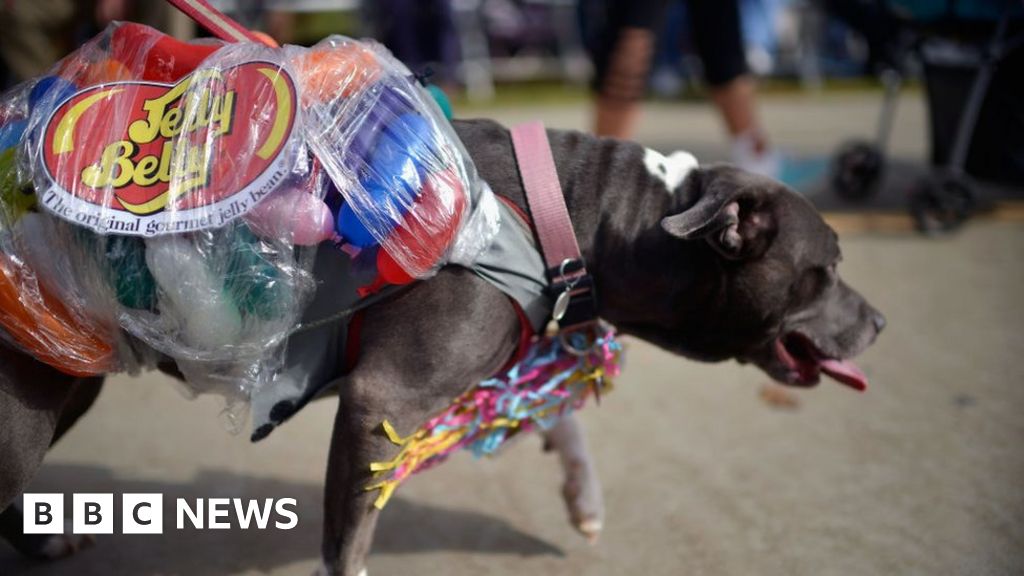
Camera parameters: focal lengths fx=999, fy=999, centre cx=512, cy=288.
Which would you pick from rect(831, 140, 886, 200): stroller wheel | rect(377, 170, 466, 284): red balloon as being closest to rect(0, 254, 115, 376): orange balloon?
rect(377, 170, 466, 284): red balloon

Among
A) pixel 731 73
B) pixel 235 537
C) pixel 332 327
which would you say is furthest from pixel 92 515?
pixel 731 73

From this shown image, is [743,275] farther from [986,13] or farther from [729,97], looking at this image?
[986,13]

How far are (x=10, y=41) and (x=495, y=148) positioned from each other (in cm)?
398

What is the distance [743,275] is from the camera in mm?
2508

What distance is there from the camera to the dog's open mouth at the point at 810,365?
2.74m

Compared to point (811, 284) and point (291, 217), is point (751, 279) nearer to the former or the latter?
point (811, 284)

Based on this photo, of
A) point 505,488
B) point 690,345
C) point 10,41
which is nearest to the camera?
point 690,345

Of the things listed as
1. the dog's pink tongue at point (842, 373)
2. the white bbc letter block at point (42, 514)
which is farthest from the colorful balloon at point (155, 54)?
the dog's pink tongue at point (842, 373)

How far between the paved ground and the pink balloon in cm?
114

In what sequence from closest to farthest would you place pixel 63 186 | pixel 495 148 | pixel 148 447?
1. pixel 63 186
2. pixel 495 148
3. pixel 148 447

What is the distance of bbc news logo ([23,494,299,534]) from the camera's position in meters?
2.91

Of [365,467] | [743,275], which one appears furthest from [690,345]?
[365,467]

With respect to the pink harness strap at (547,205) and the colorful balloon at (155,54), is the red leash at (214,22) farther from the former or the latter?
the pink harness strap at (547,205)

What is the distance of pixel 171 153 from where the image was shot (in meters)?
2.07
